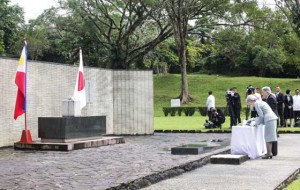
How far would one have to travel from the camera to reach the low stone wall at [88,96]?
14.9 meters

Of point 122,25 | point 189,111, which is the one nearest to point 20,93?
point 189,111

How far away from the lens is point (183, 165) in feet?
33.5

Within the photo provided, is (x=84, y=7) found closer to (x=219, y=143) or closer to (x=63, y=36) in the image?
(x=63, y=36)

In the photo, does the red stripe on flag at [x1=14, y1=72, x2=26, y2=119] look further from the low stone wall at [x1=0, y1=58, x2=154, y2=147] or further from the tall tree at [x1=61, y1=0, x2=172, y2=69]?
the tall tree at [x1=61, y1=0, x2=172, y2=69]

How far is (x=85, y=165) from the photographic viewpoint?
1038cm

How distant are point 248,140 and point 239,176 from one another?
2916 mm

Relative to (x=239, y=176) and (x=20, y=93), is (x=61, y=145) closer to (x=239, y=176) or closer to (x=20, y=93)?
(x=20, y=93)

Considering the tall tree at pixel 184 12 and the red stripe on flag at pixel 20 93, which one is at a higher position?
the tall tree at pixel 184 12

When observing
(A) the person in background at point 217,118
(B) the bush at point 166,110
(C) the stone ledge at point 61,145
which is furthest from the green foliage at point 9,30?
(C) the stone ledge at point 61,145

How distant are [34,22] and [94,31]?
7.58m

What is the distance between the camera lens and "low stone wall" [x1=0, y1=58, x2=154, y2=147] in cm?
1492

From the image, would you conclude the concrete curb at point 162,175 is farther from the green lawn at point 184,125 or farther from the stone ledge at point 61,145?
the green lawn at point 184,125

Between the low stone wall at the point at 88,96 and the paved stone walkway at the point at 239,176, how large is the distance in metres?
6.71

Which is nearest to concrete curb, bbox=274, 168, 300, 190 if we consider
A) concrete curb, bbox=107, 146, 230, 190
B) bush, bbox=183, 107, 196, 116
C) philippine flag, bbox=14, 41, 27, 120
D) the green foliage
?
concrete curb, bbox=107, 146, 230, 190
